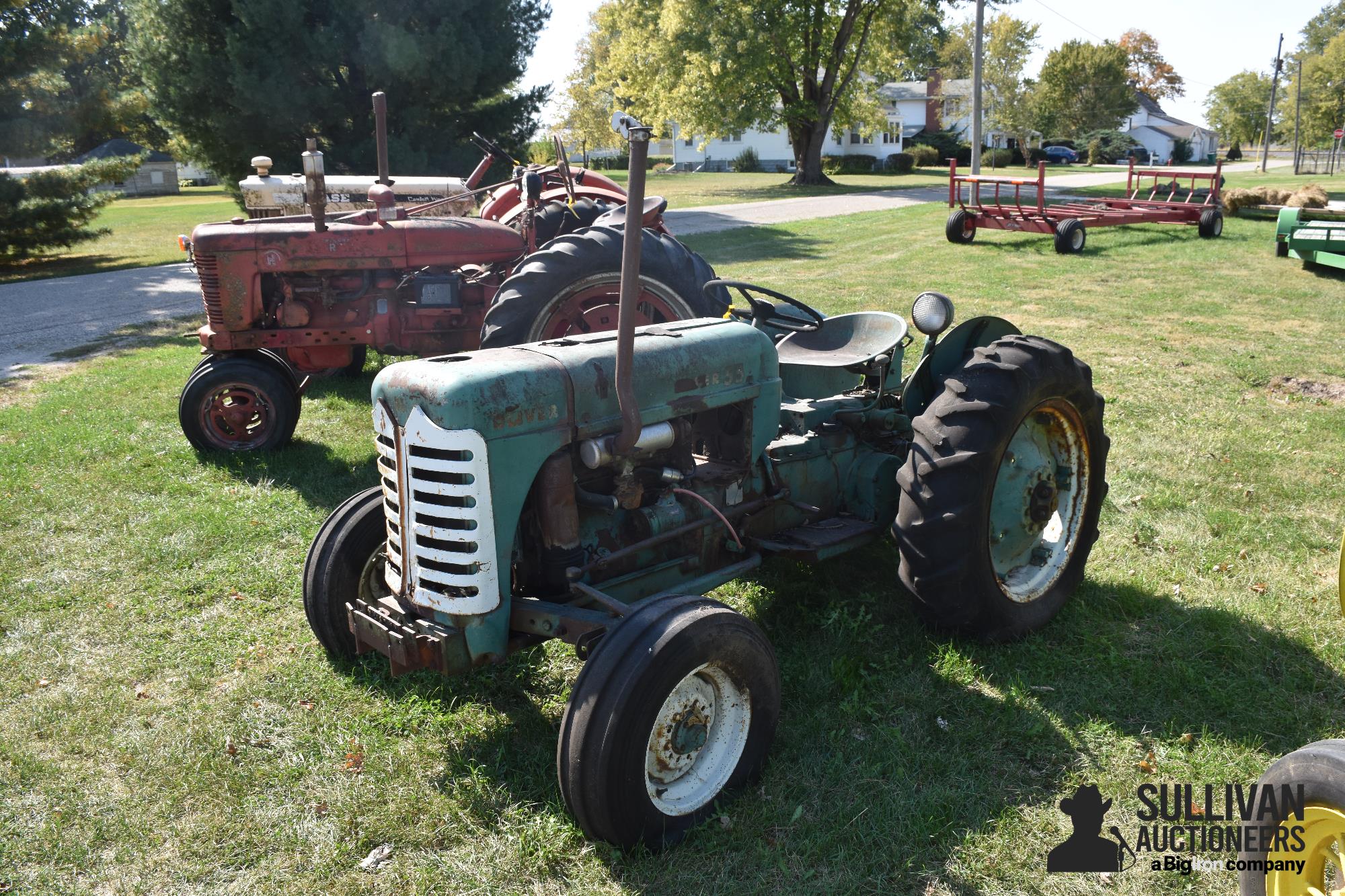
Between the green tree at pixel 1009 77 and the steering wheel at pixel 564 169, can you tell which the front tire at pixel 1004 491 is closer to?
the steering wheel at pixel 564 169

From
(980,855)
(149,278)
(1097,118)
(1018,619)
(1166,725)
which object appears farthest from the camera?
(1097,118)

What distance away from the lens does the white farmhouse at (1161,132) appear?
6975 cm

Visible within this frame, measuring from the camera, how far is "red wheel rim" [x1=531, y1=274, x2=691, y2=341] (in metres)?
5.71

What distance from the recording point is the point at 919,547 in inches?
145

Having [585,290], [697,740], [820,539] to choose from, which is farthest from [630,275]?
[585,290]

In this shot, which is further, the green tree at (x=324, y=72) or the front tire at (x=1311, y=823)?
the green tree at (x=324, y=72)

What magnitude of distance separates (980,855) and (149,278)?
1630cm

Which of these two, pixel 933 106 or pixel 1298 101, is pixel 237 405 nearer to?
pixel 1298 101

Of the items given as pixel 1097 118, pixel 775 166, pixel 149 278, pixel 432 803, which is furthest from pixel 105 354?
pixel 1097 118

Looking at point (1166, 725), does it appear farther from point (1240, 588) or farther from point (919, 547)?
point (1240, 588)

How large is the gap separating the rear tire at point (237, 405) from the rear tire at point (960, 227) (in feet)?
42.3

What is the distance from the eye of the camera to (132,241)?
2147cm

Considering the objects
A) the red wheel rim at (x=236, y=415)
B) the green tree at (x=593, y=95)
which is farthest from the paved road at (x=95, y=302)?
the green tree at (x=593, y=95)

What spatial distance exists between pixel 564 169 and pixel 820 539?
190 inches
